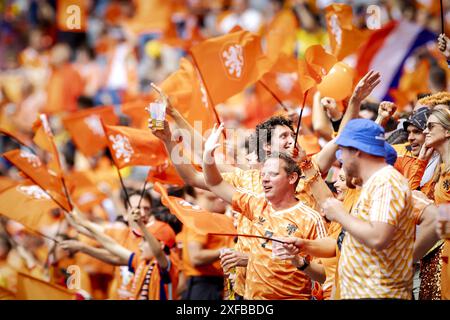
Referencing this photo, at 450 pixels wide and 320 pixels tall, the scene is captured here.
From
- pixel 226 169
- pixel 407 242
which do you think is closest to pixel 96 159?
pixel 226 169

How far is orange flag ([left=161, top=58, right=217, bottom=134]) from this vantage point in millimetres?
7816

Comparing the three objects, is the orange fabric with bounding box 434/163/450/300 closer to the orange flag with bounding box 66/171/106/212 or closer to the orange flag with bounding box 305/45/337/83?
the orange flag with bounding box 305/45/337/83

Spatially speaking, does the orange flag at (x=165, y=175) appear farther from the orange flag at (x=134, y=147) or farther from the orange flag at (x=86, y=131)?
the orange flag at (x=86, y=131)

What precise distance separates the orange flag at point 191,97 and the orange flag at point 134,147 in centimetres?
32

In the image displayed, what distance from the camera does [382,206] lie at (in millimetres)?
5238

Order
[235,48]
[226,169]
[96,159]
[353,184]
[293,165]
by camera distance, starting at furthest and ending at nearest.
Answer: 1. [96,159]
2. [235,48]
3. [226,169]
4. [293,165]
5. [353,184]

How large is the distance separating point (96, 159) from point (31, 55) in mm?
→ 5112

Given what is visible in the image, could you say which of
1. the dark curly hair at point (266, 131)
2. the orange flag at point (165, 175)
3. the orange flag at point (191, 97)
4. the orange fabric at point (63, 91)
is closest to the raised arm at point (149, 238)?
the orange flag at point (165, 175)

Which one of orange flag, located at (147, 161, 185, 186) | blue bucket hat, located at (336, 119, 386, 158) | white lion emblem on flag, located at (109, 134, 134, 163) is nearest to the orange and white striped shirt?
blue bucket hat, located at (336, 119, 386, 158)

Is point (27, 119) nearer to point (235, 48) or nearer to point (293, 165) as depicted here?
point (235, 48)

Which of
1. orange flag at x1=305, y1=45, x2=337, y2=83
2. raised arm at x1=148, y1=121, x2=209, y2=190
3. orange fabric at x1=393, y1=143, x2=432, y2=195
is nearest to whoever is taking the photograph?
raised arm at x1=148, y1=121, x2=209, y2=190

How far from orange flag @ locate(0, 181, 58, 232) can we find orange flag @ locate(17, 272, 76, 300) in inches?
19.0

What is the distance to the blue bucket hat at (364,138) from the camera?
17.7 feet

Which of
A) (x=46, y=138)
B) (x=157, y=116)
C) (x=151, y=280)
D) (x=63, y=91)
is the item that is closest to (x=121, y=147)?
(x=46, y=138)
